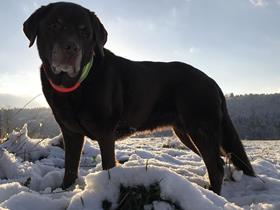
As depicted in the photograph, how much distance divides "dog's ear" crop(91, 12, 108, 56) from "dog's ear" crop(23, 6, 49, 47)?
49cm

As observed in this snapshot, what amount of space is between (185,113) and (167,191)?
3.17 meters

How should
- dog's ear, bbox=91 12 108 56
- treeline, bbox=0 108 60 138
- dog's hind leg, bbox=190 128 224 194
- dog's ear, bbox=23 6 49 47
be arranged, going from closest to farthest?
dog's ear, bbox=23 6 49 47
dog's ear, bbox=91 12 108 56
dog's hind leg, bbox=190 128 224 194
treeline, bbox=0 108 60 138

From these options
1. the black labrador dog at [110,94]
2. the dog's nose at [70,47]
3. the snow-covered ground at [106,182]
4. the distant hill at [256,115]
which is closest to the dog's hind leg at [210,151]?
the black labrador dog at [110,94]

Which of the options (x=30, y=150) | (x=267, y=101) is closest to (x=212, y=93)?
(x=30, y=150)

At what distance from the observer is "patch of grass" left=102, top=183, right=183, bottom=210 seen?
2.12 meters

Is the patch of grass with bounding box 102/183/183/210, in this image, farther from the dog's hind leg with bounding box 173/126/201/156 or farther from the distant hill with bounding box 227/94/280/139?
the distant hill with bounding box 227/94/280/139

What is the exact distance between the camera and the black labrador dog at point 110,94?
397 centimetres

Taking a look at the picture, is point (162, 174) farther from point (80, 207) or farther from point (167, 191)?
point (80, 207)

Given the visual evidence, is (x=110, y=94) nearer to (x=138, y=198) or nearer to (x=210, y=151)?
(x=210, y=151)

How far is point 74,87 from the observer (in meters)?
4.03

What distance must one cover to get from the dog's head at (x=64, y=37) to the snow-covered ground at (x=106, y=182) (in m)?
1.02

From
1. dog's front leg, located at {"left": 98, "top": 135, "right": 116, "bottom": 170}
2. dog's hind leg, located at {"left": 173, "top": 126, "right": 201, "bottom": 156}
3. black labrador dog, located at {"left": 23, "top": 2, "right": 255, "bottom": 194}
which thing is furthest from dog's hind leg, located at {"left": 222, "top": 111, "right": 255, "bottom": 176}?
dog's front leg, located at {"left": 98, "top": 135, "right": 116, "bottom": 170}

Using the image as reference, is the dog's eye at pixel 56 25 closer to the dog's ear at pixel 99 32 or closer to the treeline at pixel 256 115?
the dog's ear at pixel 99 32

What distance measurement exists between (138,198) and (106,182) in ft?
0.66
